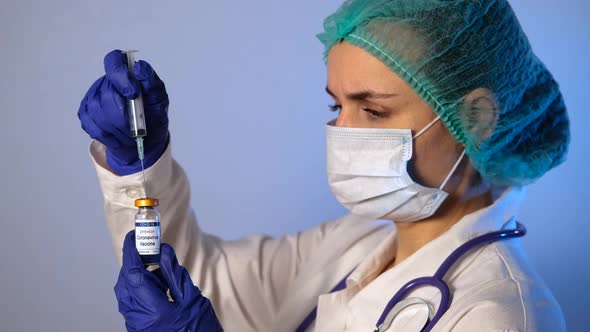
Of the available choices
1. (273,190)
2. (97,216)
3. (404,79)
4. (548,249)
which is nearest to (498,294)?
(404,79)

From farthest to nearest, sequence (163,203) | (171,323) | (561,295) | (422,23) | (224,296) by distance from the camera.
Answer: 1. (561,295)
2. (224,296)
3. (163,203)
4. (422,23)
5. (171,323)

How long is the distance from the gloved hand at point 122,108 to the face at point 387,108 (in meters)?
0.38

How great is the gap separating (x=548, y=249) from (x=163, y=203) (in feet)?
4.23

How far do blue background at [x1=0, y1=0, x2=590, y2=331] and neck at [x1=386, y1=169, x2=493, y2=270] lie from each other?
825 millimetres

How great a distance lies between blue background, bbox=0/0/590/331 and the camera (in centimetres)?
252

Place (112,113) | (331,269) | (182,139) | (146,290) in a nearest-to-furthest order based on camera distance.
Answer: (146,290), (112,113), (331,269), (182,139)

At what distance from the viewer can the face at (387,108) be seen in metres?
1.63

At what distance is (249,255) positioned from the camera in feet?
6.76

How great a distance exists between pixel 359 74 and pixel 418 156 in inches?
8.3

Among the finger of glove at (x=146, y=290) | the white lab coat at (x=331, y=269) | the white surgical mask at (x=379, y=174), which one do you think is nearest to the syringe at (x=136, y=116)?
the white lab coat at (x=331, y=269)

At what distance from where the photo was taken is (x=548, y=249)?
8.21ft

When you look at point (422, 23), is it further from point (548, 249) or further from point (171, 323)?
point (548, 249)

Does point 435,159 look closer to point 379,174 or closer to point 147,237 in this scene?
point 379,174

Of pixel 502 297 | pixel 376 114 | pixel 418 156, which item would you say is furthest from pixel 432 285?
pixel 376 114
